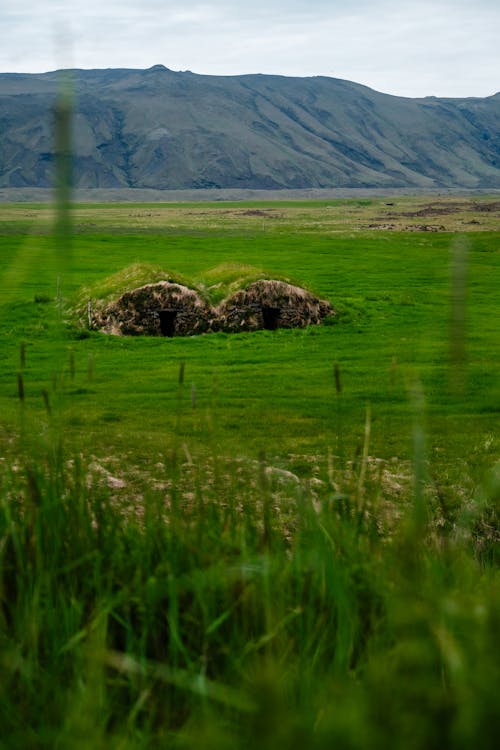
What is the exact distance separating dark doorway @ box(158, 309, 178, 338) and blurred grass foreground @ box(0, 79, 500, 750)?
68.4ft

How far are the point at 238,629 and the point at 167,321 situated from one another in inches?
867

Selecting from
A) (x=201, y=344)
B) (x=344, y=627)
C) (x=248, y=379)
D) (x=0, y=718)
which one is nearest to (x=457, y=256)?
(x=344, y=627)

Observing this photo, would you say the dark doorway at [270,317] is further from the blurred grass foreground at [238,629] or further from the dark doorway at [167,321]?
the blurred grass foreground at [238,629]

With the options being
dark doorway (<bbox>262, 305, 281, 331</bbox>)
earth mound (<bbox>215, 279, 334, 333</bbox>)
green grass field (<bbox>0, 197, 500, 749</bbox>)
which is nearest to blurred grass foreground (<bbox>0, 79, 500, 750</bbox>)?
green grass field (<bbox>0, 197, 500, 749</bbox>)

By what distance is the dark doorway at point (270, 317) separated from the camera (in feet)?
82.9

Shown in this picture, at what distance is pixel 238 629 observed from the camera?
9.42ft

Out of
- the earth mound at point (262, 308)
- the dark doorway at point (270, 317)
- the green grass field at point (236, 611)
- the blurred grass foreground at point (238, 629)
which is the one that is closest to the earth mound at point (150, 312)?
the earth mound at point (262, 308)

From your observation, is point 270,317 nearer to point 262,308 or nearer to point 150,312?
point 262,308

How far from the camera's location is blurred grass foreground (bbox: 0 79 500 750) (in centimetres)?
192

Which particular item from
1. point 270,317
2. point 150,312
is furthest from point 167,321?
point 270,317

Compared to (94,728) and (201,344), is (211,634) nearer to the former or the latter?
(94,728)

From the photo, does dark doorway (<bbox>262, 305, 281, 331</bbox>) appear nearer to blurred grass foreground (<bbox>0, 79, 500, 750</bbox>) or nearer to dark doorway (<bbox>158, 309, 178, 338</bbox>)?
dark doorway (<bbox>158, 309, 178, 338</bbox>)

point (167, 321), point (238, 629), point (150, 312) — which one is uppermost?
point (238, 629)

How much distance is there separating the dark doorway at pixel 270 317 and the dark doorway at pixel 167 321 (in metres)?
2.53
